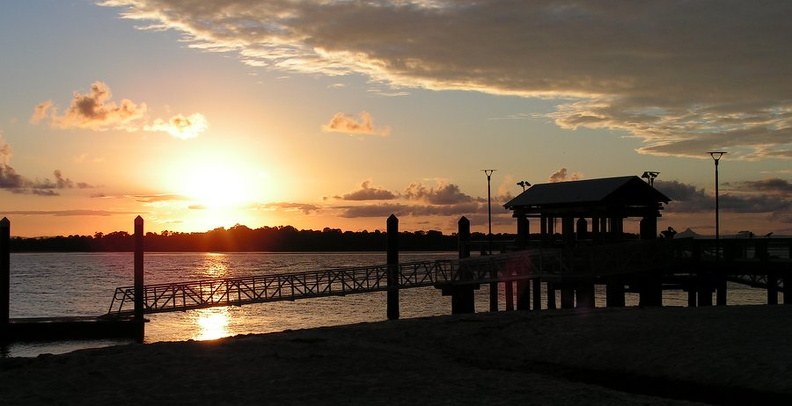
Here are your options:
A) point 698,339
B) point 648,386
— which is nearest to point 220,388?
point 648,386

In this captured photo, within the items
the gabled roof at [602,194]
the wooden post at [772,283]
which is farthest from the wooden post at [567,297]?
the wooden post at [772,283]

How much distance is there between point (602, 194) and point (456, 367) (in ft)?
57.5

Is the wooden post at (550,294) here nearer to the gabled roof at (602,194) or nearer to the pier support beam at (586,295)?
the pier support beam at (586,295)

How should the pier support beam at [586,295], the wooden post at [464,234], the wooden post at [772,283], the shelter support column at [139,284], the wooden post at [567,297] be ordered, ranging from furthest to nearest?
the wooden post at [464,234] < the shelter support column at [139,284] < the wooden post at [772,283] < the wooden post at [567,297] < the pier support beam at [586,295]

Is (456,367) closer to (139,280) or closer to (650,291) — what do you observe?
(650,291)

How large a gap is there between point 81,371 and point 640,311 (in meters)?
15.7

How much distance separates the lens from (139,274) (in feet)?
115

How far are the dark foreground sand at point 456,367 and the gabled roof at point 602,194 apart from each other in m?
11.4

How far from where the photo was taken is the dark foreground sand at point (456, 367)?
13.5 meters

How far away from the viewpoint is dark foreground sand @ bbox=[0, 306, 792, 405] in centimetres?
1355

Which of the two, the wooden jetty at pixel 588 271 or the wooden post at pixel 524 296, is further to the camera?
the wooden post at pixel 524 296

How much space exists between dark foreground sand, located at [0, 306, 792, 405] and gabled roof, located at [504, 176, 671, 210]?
1140cm

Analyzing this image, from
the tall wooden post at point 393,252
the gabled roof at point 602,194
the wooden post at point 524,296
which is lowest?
the wooden post at point 524,296

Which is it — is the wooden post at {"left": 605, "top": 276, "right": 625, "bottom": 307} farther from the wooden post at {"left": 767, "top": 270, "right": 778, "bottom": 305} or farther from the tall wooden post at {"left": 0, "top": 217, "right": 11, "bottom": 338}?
the tall wooden post at {"left": 0, "top": 217, "right": 11, "bottom": 338}
